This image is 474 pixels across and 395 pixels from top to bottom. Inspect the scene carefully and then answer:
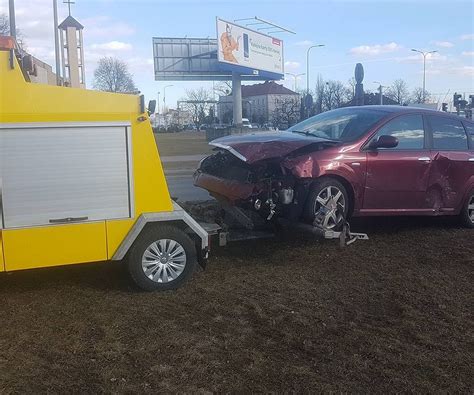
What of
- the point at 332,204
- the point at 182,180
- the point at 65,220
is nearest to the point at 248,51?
the point at 182,180

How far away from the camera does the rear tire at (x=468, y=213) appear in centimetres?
802

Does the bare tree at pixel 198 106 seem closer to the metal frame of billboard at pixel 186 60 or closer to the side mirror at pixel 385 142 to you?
the metal frame of billboard at pixel 186 60

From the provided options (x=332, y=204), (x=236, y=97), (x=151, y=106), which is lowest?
(x=332, y=204)

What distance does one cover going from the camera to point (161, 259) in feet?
17.7

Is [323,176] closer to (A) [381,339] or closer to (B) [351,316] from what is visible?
(B) [351,316]

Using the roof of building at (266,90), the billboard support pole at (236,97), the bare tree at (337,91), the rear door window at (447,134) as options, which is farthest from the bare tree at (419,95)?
the rear door window at (447,134)

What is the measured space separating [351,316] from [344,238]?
1897 mm

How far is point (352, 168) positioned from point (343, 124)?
1.02m

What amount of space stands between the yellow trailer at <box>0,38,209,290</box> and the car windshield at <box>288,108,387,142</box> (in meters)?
3.06

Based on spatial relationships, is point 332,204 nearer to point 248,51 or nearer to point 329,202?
point 329,202

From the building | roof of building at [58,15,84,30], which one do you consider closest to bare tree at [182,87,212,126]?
the building

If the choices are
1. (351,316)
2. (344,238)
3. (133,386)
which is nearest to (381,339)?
(351,316)

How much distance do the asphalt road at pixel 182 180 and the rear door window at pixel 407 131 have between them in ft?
15.1

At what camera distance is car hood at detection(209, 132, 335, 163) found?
670 cm
